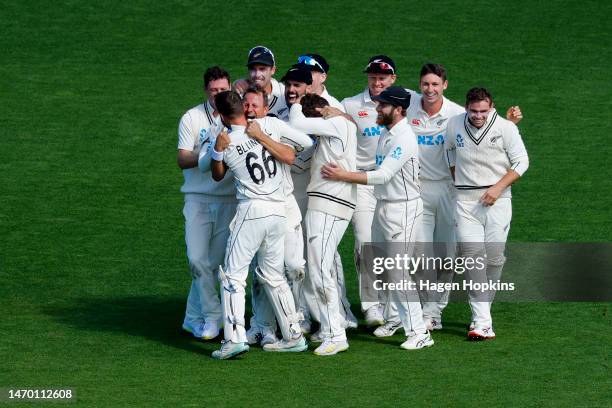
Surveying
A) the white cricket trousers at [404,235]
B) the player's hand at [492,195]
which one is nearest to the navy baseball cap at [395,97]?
the white cricket trousers at [404,235]

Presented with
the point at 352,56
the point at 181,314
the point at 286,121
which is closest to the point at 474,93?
the point at 286,121

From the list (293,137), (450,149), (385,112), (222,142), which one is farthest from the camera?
(450,149)

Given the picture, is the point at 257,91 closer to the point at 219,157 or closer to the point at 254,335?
the point at 219,157

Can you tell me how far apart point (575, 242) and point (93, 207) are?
5039mm

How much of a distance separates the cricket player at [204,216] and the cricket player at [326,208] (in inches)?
33.4

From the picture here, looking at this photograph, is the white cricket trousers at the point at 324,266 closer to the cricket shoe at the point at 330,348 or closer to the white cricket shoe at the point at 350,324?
the cricket shoe at the point at 330,348

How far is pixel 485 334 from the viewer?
9773mm

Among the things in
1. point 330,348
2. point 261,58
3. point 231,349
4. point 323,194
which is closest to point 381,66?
point 261,58

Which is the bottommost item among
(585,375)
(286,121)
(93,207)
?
(585,375)

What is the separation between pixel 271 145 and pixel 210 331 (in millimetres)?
1707

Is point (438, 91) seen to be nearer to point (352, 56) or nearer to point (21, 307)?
point (21, 307)

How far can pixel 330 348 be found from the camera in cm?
939

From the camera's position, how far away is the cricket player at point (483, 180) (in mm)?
9734

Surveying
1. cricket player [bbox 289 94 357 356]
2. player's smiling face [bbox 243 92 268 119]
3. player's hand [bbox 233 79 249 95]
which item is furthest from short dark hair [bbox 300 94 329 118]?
player's hand [bbox 233 79 249 95]
